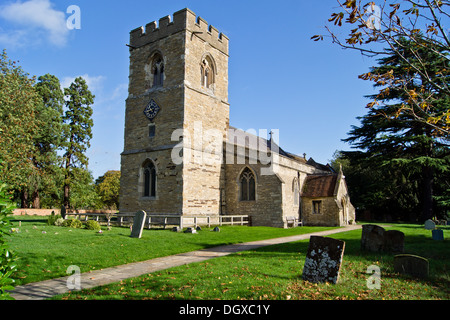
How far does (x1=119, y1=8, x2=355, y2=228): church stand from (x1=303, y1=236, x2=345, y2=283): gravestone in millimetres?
12824

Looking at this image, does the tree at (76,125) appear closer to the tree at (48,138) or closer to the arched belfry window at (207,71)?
the tree at (48,138)

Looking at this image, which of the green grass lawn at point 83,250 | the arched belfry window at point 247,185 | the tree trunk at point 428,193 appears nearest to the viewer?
the green grass lawn at point 83,250

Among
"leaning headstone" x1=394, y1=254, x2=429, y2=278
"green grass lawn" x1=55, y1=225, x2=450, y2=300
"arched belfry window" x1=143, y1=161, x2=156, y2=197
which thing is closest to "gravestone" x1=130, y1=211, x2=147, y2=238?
"green grass lawn" x1=55, y1=225, x2=450, y2=300

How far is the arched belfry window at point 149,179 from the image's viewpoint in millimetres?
21016

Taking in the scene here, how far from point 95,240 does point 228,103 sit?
1616 cm

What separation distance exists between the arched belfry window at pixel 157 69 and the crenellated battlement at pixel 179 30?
125 centimetres

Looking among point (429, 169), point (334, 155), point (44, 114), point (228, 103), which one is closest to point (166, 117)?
point (228, 103)

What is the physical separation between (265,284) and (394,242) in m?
6.20

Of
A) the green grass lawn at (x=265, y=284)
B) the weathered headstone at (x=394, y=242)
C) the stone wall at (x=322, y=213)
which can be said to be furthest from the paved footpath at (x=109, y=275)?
the stone wall at (x=322, y=213)

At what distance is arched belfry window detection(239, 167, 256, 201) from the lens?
22500mm

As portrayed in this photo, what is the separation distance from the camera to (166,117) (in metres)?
20.9

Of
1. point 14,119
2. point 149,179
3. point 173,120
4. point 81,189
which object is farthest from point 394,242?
point 81,189

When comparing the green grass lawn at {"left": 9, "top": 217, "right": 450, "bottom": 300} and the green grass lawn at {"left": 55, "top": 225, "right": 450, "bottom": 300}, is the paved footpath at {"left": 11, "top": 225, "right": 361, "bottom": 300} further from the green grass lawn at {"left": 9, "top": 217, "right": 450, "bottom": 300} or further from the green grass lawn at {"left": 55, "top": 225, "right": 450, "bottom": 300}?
the green grass lawn at {"left": 55, "top": 225, "right": 450, "bottom": 300}

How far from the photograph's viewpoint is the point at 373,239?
34.7 feet
